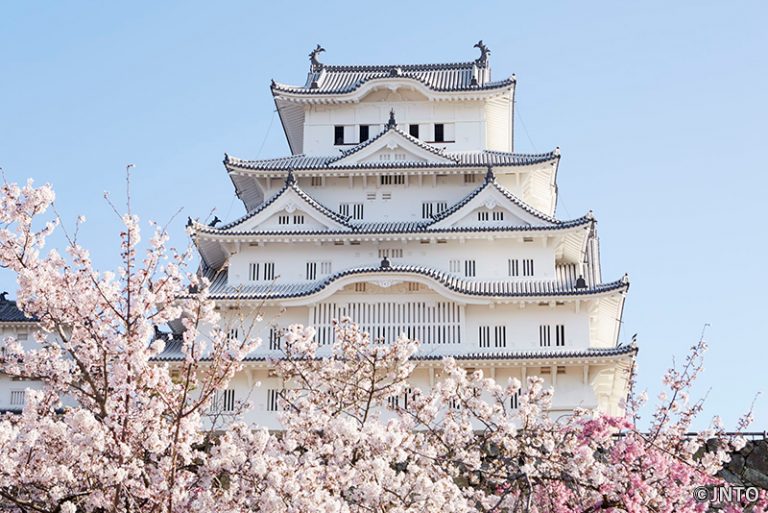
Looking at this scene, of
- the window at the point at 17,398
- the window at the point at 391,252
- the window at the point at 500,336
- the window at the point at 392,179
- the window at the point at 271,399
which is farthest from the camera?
the window at the point at 17,398

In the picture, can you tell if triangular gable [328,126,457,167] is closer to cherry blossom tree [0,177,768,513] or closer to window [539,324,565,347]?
window [539,324,565,347]

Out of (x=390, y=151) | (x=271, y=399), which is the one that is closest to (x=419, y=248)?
(x=390, y=151)

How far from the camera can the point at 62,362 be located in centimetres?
1324

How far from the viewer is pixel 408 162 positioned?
115ft

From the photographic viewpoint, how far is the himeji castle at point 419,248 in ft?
103

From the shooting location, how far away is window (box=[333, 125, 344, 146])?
122ft

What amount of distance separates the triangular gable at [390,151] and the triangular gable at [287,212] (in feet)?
6.64

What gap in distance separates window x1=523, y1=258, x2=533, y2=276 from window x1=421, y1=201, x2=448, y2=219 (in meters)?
3.49

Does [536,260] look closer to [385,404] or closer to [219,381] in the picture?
[385,404]

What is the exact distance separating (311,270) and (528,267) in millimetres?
6842

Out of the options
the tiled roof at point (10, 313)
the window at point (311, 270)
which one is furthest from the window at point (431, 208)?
the tiled roof at point (10, 313)

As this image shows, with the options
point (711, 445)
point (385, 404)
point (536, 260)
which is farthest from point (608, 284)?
point (385, 404)

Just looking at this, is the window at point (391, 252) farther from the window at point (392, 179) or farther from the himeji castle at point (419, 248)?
the window at point (392, 179)

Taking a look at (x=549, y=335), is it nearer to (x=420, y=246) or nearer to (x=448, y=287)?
(x=448, y=287)
